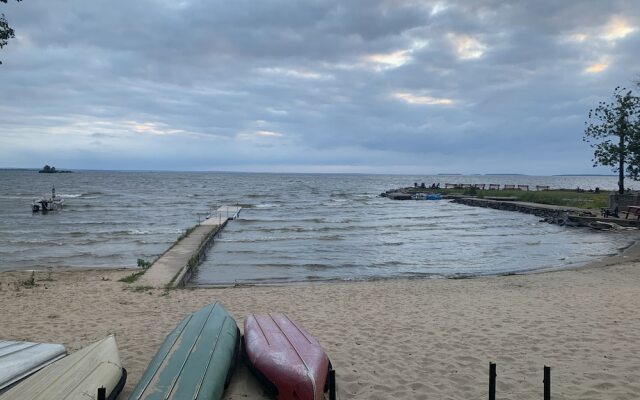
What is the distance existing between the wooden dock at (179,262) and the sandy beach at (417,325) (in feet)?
2.90

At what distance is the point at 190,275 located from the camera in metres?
14.3

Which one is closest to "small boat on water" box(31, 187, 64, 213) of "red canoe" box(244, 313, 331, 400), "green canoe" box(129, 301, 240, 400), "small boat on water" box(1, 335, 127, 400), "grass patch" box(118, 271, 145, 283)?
"grass patch" box(118, 271, 145, 283)

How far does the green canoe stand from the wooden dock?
18.6 ft

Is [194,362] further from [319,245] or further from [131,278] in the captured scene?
[319,245]

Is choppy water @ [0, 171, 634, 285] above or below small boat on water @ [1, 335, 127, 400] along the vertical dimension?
below

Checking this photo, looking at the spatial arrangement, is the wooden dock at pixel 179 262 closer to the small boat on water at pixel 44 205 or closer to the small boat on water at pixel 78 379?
the small boat on water at pixel 78 379

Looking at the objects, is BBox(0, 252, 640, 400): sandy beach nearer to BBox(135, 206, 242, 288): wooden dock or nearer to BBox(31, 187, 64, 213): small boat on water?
BBox(135, 206, 242, 288): wooden dock

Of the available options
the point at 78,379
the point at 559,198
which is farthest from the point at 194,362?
the point at 559,198

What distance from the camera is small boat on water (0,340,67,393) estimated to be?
5.26 metres

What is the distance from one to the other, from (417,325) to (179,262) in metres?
9.21

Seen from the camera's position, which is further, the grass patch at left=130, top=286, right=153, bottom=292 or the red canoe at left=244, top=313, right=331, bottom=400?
the grass patch at left=130, top=286, right=153, bottom=292

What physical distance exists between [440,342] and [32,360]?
566cm

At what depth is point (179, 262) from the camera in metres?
15.5

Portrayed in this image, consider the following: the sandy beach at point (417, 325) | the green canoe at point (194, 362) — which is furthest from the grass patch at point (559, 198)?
the green canoe at point (194, 362)
